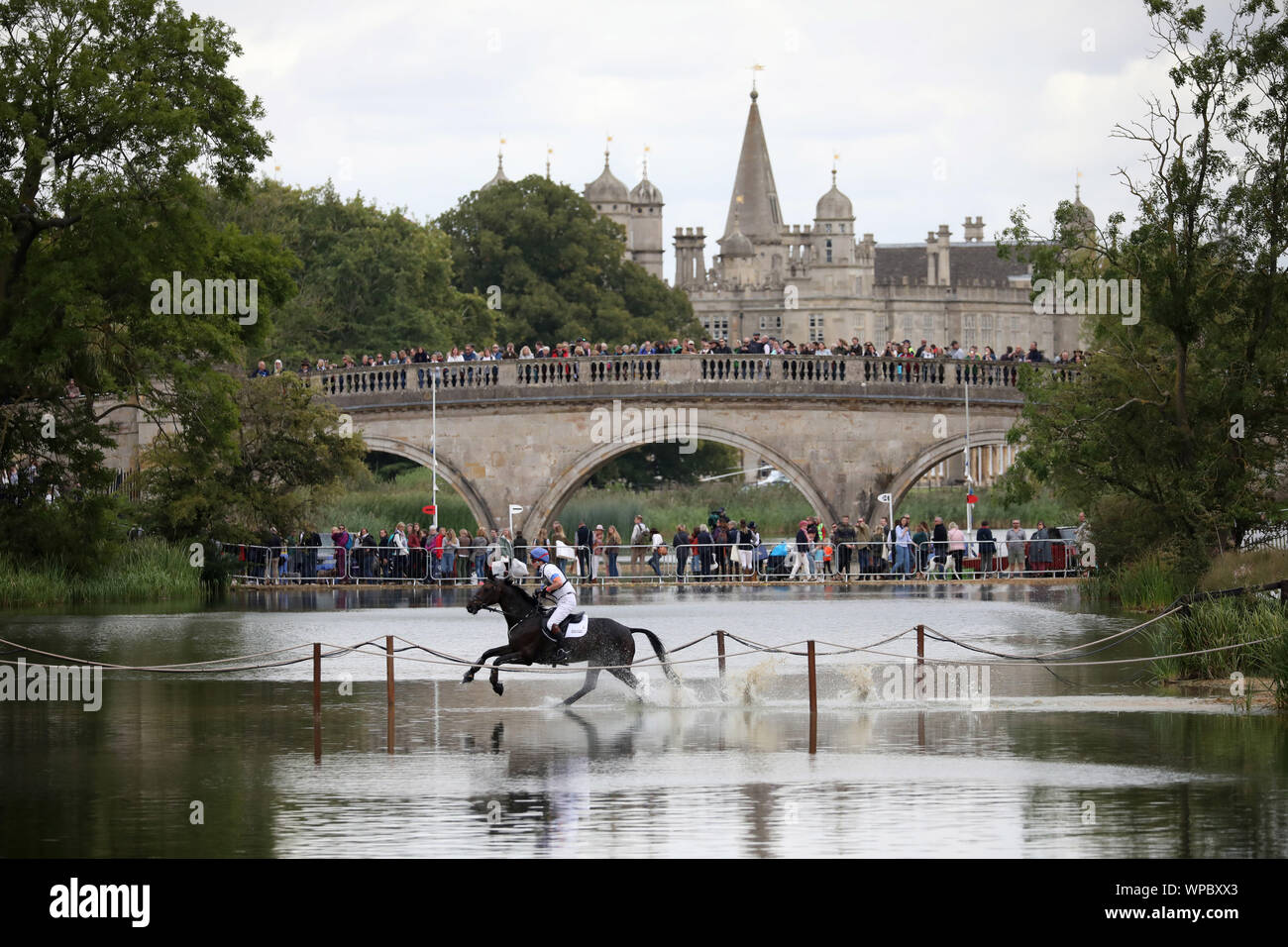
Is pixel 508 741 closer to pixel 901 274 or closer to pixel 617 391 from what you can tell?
pixel 617 391

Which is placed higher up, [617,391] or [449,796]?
[617,391]

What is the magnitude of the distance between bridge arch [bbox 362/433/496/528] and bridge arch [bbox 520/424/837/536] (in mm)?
1215

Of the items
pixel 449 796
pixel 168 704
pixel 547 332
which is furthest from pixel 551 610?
pixel 547 332

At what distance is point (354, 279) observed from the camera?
65.2 metres

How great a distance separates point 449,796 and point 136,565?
23368 millimetres

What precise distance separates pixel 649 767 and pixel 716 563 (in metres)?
26.3

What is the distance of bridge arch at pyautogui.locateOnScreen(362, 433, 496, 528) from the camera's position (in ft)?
151

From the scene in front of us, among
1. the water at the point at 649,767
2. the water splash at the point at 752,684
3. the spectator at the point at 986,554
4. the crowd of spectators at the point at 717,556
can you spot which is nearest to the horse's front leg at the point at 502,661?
the water at the point at 649,767

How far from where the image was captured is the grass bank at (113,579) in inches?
1236
